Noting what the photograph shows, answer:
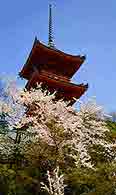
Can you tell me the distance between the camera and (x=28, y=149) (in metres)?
19.4

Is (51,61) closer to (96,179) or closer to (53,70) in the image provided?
(53,70)

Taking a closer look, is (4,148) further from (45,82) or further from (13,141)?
(45,82)

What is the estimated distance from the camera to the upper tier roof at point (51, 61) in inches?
1224

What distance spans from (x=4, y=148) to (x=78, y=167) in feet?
15.8

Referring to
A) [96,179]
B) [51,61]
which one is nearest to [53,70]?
[51,61]

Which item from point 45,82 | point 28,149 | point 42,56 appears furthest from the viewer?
point 42,56

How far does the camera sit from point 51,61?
105ft

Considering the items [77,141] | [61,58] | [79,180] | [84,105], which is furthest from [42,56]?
[79,180]

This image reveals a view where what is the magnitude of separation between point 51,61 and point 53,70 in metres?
Answer: 0.72

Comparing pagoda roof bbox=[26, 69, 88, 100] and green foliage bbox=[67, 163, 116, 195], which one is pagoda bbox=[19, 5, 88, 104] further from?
green foliage bbox=[67, 163, 116, 195]

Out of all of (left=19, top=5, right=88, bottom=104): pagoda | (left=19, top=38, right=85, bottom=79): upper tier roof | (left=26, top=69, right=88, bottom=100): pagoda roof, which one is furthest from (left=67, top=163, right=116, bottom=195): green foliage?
(left=19, top=38, right=85, bottom=79): upper tier roof

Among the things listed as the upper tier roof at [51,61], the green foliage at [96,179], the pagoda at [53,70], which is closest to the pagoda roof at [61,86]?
the pagoda at [53,70]

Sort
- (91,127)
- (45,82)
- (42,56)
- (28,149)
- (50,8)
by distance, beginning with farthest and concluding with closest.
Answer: (50,8) < (42,56) < (45,82) < (91,127) < (28,149)

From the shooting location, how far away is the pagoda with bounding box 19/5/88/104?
1159 inches
